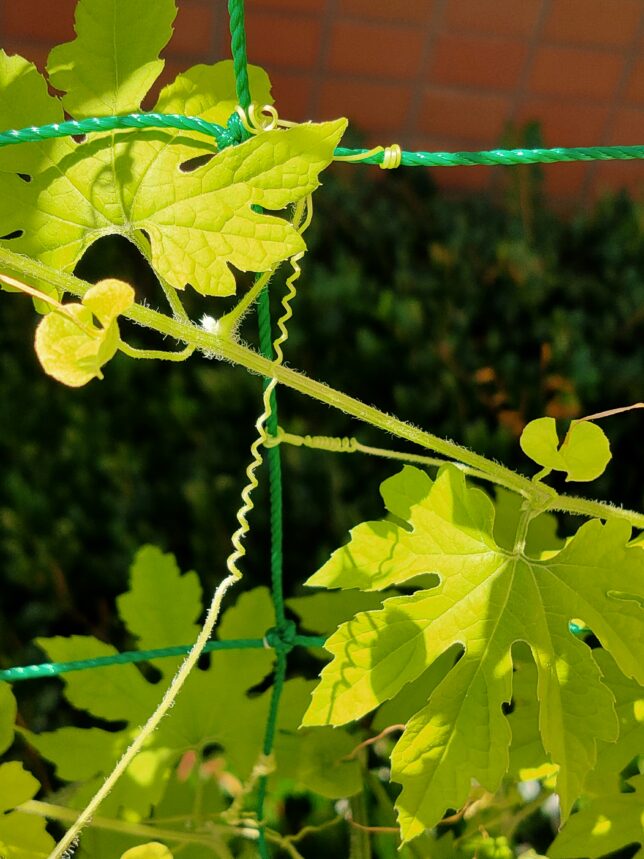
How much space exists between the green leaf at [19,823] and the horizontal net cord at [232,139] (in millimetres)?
585

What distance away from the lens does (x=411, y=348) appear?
6.98ft

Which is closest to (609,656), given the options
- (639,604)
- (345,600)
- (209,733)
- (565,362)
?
(639,604)

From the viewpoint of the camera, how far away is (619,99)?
280 centimetres

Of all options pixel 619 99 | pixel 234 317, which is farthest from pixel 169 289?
pixel 619 99

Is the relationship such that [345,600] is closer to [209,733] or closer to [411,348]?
[209,733]

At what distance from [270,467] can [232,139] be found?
319 mm

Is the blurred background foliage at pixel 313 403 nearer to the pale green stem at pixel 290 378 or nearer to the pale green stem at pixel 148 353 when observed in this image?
the pale green stem at pixel 290 378

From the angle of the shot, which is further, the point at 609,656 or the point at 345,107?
the point at 345,107

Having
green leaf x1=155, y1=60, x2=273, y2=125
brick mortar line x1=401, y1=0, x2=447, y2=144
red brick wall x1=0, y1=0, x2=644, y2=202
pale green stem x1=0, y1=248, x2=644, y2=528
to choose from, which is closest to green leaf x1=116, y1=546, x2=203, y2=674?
pale green stem x1=0, y1=248, x2=644, y2=528

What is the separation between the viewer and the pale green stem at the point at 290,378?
0.74m

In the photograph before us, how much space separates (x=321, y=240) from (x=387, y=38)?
697mm

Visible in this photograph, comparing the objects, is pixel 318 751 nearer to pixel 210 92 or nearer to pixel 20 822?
pixel 20 822

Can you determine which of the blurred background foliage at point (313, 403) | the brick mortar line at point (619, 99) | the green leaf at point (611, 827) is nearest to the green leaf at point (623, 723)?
the green leaf at point (611, 827)

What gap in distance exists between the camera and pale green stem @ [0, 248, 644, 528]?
2.42ft
